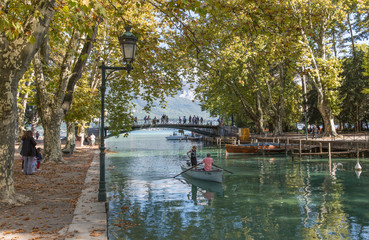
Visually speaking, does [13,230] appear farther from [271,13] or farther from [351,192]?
[351,192]

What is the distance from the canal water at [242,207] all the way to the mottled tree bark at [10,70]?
3.11 metres

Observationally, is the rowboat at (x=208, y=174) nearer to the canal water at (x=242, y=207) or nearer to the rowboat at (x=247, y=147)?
the canal water at (x=242, y=207)

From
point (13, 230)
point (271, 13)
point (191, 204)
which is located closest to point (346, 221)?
point (191, 204)

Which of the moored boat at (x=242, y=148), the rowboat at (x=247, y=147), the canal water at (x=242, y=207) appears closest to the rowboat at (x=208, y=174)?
the canal water at (x=242, y=207)

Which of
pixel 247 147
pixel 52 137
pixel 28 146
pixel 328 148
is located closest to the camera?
pixel 28 146

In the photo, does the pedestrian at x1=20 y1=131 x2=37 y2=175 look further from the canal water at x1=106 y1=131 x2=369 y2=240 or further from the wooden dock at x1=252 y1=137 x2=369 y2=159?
the wooden dock at x1=252 y1=137 x2=369 y2=159

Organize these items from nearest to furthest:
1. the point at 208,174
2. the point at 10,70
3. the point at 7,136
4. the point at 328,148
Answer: the point at 10,70, the point at 7,136, the point at 208,174, the point at 328,148

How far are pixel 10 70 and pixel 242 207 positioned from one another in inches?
346

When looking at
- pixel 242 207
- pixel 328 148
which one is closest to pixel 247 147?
pixel 328 148

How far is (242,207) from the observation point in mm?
12977

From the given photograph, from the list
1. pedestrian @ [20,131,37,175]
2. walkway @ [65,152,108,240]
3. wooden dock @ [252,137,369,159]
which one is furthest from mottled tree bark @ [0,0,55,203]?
wooden dock @ [252,137,369,159]

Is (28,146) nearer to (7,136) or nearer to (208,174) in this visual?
(7,136)

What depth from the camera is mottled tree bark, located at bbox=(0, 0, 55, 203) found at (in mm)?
8633

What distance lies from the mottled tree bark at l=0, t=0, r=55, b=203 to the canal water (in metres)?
3.11
